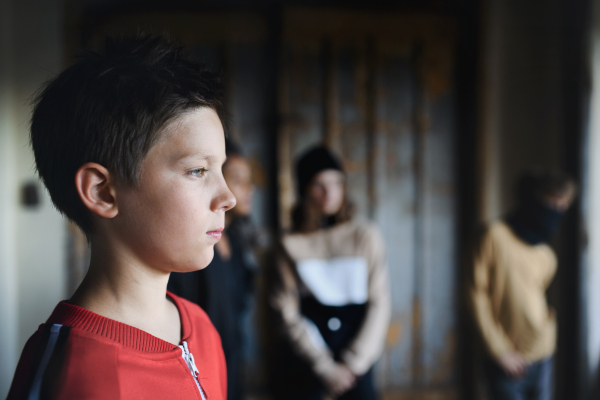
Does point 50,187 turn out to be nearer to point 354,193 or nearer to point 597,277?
point 354,193

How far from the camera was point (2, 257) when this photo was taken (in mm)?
764

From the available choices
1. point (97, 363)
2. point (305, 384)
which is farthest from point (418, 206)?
point (97, 363)

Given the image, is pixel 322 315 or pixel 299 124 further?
pixel 299 124

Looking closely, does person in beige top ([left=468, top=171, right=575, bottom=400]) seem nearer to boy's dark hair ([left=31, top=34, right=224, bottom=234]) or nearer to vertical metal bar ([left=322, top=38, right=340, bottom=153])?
vertical metal bar ([left=322, top=38, right=340, bottom=153])

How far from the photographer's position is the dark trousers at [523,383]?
1494mm

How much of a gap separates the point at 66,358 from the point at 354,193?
1.88 m

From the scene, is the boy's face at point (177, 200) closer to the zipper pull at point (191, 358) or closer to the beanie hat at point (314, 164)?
the zipper pull at point (191, 358)

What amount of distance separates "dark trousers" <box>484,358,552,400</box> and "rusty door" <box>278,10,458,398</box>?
25.7 inches

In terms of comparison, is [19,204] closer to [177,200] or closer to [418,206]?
[177,200]

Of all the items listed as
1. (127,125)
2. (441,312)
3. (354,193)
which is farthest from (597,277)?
(127,125)

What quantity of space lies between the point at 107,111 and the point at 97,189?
7 cm

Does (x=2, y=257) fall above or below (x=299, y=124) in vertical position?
below

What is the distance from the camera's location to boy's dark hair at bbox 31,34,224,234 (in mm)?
333

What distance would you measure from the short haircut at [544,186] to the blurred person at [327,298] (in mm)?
609
